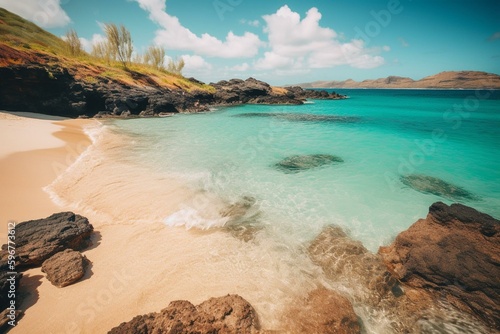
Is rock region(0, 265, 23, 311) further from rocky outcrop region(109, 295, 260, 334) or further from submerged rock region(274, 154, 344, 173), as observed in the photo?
submerged rock region(274, 154, 344, 173)

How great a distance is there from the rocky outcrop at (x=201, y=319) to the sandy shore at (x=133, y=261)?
514 mm

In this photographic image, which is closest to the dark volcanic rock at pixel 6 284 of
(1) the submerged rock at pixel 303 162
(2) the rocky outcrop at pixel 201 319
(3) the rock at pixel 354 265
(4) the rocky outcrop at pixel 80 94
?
(2) the rocky outcrop at pixel 201 319

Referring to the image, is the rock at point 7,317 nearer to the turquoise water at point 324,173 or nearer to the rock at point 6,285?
the rock at point 6,285

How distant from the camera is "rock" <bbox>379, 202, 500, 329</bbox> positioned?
4.36 meters

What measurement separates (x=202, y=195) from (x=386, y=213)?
7164 millimetres

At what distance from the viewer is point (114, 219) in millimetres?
6840

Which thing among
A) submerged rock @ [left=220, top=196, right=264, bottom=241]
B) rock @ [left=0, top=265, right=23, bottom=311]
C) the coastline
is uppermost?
the coastline

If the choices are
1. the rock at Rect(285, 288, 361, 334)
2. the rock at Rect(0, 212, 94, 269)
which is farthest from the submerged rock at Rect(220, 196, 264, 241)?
the rock at Rect(0, 212, 94, 269)

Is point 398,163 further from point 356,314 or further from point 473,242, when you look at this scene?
point 356,314

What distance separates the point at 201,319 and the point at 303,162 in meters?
11.0

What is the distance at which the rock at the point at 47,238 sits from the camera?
4785mm

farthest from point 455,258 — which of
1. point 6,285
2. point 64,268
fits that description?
point 6,285

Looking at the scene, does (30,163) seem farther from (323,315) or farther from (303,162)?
(303,162)

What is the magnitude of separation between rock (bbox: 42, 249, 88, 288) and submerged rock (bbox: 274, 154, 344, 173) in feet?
30.4
